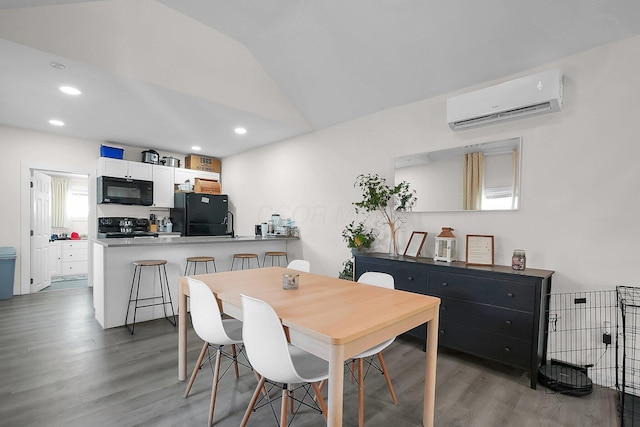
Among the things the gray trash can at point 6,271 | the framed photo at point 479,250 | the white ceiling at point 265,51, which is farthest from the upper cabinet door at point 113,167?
the framed photo at point 479,250

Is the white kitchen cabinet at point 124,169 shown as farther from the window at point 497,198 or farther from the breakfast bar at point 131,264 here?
the window at point 497,198

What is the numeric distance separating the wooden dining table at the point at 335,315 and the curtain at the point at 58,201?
22.3 ft

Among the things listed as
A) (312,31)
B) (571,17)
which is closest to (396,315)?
(571,17)

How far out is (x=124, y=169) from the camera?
17.1 feet

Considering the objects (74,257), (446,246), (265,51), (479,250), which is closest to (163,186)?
(74,257)

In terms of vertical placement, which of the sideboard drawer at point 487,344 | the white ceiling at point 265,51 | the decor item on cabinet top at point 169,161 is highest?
the white ceiling at point 265,51

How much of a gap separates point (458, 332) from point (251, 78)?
360 cm

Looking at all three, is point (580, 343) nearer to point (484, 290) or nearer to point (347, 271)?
point (484, 290)

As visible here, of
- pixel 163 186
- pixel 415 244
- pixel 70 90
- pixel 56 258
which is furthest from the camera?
pixel 56 258

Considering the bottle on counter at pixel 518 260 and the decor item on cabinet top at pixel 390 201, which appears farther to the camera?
the decor item on cabinet top at pixel 390 201

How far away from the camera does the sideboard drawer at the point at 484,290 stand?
233cm

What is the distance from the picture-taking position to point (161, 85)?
3.05 metres

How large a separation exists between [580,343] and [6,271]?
692 centimetres

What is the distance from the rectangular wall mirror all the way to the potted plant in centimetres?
68
